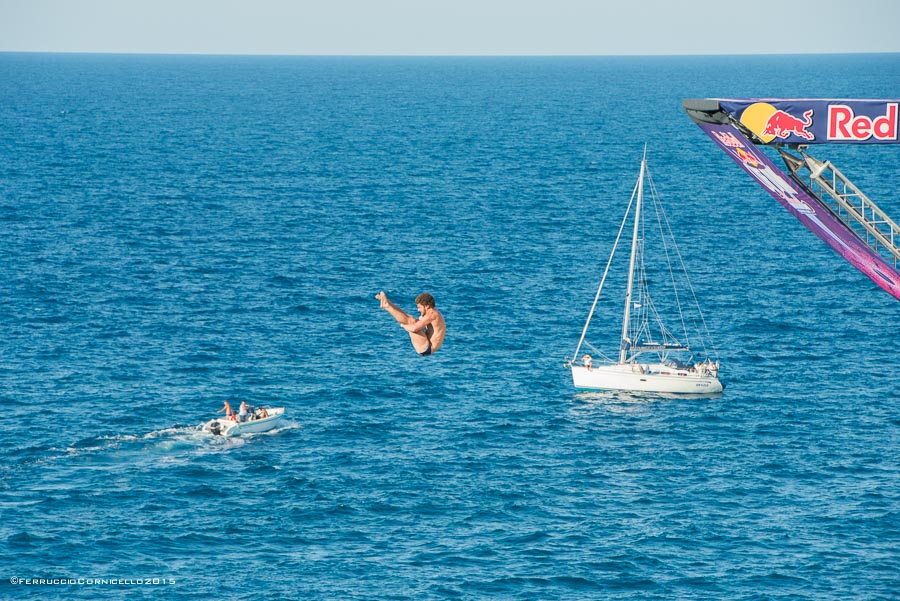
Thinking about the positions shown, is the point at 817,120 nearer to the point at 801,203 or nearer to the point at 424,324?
the point at 801,203

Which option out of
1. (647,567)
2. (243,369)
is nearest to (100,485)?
(243,369)

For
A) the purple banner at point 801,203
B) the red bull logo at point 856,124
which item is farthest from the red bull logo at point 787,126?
the purple banner at point 801,203

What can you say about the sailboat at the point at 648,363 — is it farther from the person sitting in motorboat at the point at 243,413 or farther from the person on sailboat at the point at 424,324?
the person on sailboat at the point at 424,324

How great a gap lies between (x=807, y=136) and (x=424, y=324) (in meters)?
21.5

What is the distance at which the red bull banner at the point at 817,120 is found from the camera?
2025 inches

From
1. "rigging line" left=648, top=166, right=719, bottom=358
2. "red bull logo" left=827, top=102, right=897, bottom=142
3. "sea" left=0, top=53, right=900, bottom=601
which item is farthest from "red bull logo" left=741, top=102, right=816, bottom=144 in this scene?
"rigging line" left=648, top=166, right=719, bottom=358

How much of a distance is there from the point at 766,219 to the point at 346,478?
360ft

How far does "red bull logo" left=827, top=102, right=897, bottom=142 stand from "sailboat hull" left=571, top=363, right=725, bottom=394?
183 feet

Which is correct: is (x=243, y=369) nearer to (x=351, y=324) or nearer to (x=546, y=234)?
(x=351, y=324)

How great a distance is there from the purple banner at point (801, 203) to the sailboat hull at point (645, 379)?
5031 centimetres

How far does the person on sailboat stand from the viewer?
3806 cm

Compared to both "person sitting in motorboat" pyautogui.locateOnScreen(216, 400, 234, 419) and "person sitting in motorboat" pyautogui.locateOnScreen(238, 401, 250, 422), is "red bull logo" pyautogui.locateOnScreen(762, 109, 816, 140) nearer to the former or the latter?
"person sitting in motorboat" pyautogui.locateOnScreen(238, 401, 250, 422)

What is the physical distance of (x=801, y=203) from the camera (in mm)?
54500

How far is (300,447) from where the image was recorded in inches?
3725
